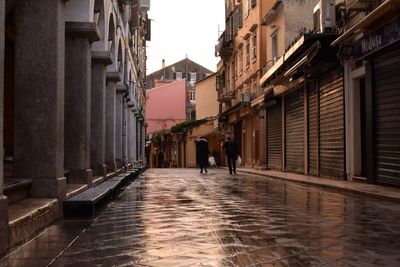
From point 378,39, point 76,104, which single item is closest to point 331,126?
point 378,39

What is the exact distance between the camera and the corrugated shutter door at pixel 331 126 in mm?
17594

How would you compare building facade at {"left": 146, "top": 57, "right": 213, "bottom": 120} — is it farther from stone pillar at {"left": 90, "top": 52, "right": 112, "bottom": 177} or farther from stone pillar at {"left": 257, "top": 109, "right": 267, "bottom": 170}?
stone pillar at {"left": 90, "top": 52, "right": 112, "bottom": 177}

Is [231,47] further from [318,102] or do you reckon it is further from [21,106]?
[21,106]

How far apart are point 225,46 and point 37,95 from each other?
109ft

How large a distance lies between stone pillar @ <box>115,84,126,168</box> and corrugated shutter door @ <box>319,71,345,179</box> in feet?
22.0

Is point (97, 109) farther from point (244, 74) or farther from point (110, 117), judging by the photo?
point (244, 74)

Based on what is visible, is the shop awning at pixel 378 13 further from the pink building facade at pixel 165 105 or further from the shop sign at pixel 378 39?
the pink building facade at pixel 165 105

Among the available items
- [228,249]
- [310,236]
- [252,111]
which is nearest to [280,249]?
[228,249]

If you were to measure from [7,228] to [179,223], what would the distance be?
2.84 metres

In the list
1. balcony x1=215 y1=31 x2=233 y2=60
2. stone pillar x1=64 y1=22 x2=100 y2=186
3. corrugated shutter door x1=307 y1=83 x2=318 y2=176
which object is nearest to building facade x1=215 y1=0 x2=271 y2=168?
balcony x1=215 y1=31 x2=233 y2=60

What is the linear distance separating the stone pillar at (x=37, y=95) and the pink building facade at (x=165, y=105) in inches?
2562

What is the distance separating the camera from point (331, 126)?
18578mm

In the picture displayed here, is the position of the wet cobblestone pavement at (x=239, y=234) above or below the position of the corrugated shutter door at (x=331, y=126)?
below

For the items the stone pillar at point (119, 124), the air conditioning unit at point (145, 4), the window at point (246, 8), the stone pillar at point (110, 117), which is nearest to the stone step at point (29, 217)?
the stone pillar at point (110, 117)
